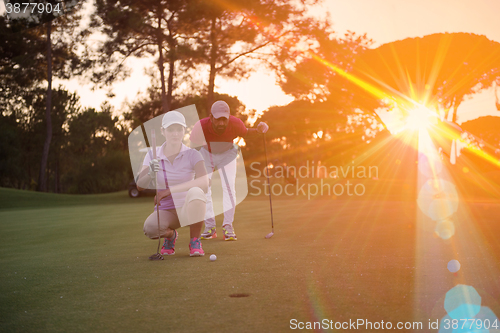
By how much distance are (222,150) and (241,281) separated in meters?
3.31

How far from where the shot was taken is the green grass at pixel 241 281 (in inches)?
100

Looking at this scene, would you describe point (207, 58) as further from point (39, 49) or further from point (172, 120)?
point (172, 120)

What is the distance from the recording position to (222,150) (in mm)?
6535

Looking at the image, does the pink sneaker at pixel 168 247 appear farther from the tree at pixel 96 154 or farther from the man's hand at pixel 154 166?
the tree at pixel 96 154

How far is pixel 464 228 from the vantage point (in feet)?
22.8

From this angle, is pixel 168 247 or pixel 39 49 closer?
pixel 168 247

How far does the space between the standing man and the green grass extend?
1.26 ft

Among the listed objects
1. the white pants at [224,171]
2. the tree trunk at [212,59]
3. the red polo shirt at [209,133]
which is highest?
the tree trunk at [212,59]

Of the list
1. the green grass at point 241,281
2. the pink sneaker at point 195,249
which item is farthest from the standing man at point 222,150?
the pink sneaker at point 195,249

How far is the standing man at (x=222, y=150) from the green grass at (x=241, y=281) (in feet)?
1.26

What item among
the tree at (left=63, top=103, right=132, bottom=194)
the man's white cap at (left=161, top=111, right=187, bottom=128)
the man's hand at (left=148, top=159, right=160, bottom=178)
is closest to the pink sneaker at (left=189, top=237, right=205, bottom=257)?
the man's hand at (left=148, top=159, right=160, bottom=178)

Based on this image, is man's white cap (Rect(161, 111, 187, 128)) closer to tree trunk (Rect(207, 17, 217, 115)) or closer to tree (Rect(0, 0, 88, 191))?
tree trunk (Rect(207, 17, 217, 115))

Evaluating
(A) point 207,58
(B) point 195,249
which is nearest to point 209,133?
(B) point 195,249

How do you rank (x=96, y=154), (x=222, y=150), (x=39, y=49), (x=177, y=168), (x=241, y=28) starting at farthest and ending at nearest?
1. (x=96, y=154)
2. (x=39, y=49)
3. (x=241, y=28)
4. (x=222, y=150)
5. (x=177, y=168)
